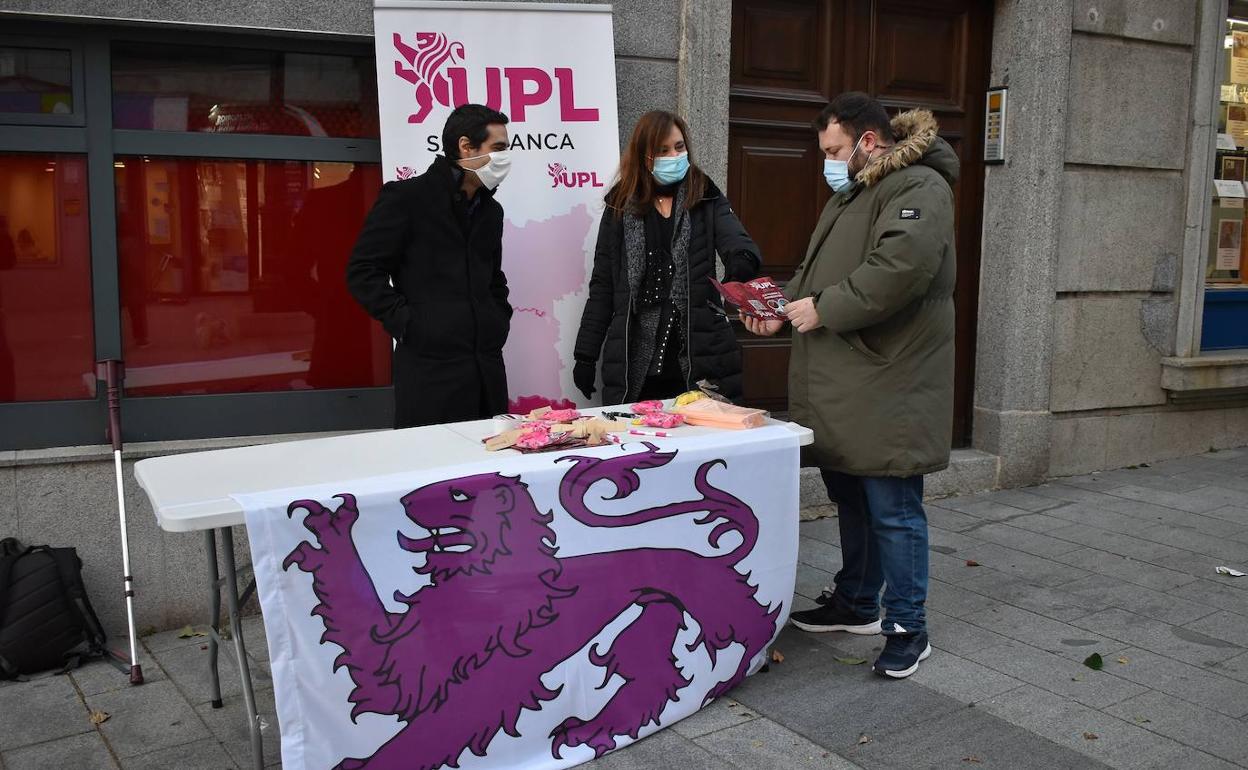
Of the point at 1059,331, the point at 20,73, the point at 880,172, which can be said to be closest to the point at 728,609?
the point at 880,172

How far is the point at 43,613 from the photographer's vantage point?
159 inches

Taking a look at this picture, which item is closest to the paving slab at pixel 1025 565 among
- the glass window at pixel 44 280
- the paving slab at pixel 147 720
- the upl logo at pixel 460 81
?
the upl logo at pixel 460 81

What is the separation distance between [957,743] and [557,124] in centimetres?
296

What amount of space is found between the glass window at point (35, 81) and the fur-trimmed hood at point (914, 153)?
308 centimetres

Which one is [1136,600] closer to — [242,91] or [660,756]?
[660,756]

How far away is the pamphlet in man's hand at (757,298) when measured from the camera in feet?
12.3

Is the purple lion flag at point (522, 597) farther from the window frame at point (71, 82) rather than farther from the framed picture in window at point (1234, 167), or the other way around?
the framed picture in window at point (1234, 167)

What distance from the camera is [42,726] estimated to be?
3639mm

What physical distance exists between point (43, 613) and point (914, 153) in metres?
3.47

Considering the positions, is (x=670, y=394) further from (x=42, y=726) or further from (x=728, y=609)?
(x=42, y=726)

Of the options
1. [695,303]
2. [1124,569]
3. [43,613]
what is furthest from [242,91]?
[1124,569]

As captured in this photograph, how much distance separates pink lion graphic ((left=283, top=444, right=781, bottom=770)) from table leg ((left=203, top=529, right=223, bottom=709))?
26.1 inches

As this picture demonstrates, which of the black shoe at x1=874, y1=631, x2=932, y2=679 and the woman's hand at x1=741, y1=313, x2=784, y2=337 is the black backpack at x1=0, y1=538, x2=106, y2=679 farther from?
the black shoe at x1=874, y1=631, x2=932, y2=679

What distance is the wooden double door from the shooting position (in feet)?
19.7
